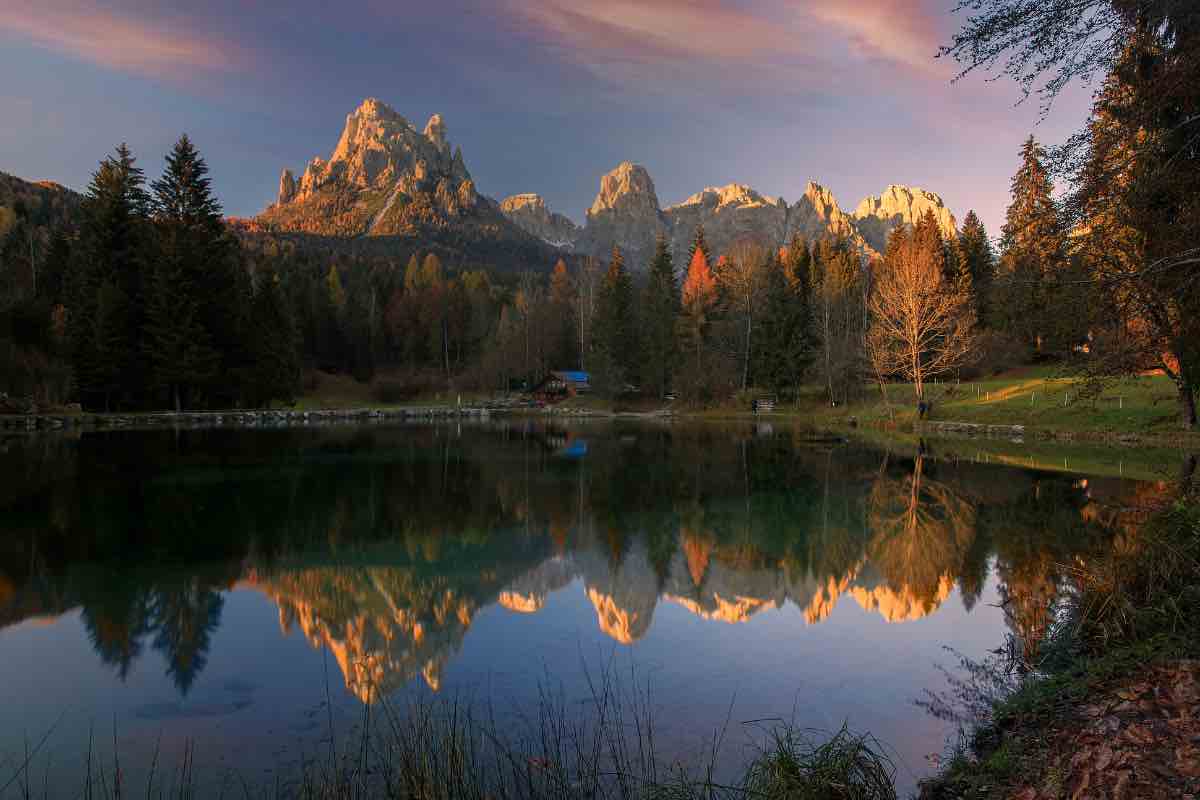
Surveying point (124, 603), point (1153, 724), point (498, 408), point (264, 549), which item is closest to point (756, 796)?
point (1153, 724)

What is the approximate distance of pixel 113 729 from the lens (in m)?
6.36

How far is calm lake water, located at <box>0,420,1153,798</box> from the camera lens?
266 inches

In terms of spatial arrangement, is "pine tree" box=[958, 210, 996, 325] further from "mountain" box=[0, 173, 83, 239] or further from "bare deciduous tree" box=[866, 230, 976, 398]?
"mountain" box=[0, 173, 83, 239]

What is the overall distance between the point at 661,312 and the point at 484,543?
57.4 metres

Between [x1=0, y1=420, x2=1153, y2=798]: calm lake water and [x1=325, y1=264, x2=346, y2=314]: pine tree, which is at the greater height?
[x1=325, y1=264, x2=346, y2=314]: pine tree

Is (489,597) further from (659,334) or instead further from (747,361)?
(659,334)

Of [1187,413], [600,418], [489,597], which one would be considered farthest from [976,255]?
[489,597]

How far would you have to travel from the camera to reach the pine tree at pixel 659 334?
68.0 m

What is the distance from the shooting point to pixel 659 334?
68375 millimetres

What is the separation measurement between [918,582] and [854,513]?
5475 mm

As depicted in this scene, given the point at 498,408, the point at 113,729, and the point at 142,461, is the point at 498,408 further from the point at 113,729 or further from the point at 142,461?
the point at 113,729

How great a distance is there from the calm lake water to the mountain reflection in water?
0.07 m

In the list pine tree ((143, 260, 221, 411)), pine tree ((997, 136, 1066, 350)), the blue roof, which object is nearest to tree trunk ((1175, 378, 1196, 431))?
pine tree ((997, 136, 1066, 350))

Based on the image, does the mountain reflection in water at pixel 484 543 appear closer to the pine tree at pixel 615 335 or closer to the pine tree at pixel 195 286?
the pine tree at pixel 195 286
